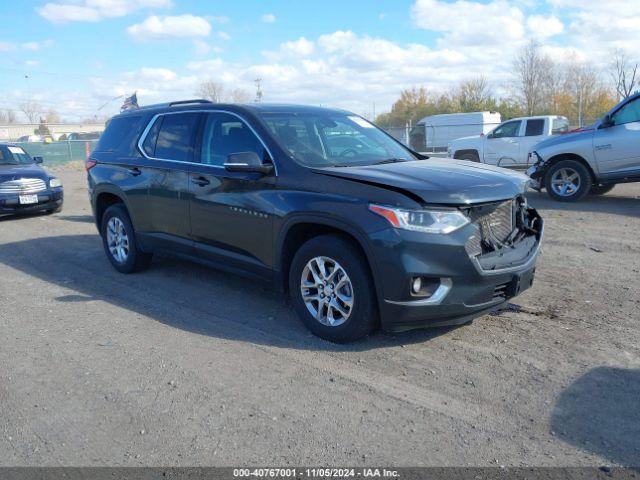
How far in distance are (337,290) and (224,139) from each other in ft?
6.54

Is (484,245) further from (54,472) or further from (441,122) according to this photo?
(441,122)

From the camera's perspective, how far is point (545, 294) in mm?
5520

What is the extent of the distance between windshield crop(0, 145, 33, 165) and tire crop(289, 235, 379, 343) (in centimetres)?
1031

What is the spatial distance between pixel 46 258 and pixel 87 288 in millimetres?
2060

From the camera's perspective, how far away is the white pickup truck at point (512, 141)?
1616 centimetres

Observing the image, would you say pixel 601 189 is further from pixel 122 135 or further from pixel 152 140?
pixel 122 135

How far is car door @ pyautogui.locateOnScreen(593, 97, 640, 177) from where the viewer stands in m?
10.0

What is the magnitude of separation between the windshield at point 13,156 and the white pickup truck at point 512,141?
37.7ft

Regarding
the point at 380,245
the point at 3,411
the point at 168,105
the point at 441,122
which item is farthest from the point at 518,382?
the point at 441,122

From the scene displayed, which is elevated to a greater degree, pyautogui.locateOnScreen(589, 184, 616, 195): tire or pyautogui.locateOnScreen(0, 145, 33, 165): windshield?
pyautogui.locateOnScreen(0, 145, 33, 165): windshield

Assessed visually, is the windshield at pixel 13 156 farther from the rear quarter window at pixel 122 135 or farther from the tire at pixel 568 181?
the tire at pixel 568 181

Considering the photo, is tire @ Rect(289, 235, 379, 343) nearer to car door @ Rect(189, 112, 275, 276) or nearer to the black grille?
car door @ Rect(189, 112, 275, 276)

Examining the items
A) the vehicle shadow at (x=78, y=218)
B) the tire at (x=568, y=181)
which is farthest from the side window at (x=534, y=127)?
the vehicle shadow at (x=78, y=218)

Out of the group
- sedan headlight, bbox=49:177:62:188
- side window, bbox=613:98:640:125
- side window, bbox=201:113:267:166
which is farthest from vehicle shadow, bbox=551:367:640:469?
sedan headlight, bbox=49:177:62:188
